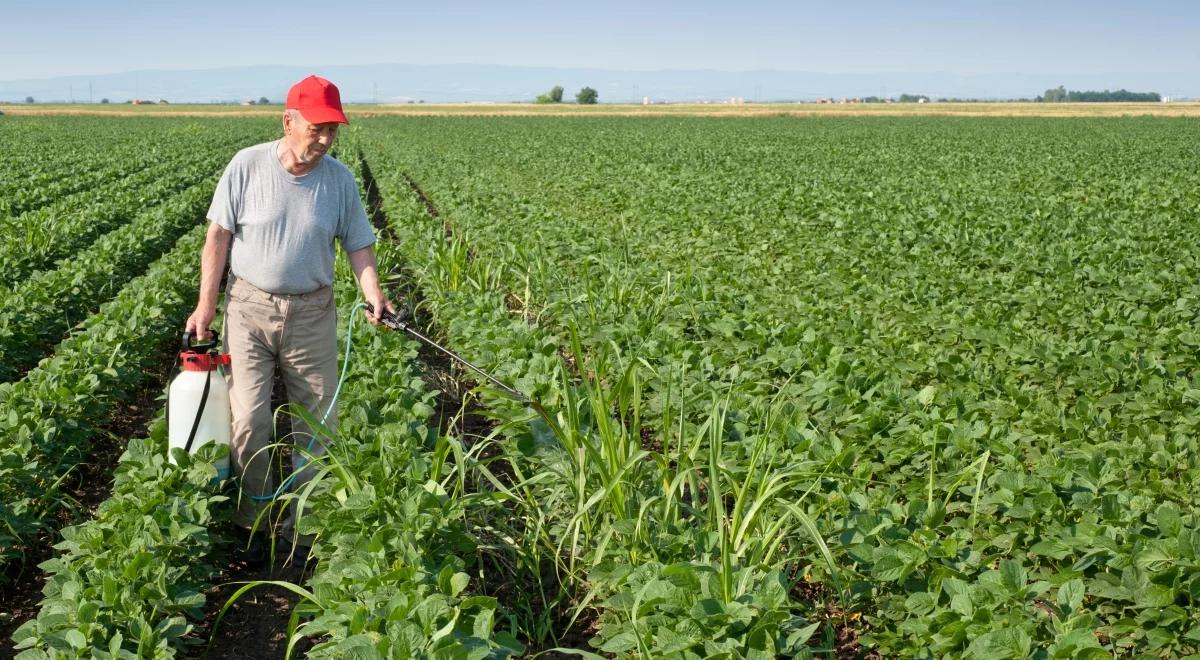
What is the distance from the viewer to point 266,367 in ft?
14.6

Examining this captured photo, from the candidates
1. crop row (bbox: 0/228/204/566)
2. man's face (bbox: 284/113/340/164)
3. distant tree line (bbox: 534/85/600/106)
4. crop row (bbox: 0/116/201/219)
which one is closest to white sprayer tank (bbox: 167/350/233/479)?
crop row (bbox: 0/228/204/566)

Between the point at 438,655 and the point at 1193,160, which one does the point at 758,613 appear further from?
the point at 1193,160

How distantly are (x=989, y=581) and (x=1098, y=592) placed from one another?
473 millimetres

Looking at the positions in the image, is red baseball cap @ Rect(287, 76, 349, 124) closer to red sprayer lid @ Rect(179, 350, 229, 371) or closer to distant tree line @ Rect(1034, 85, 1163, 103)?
red sprayer lid @ Rect(179, 350, 229, 371)

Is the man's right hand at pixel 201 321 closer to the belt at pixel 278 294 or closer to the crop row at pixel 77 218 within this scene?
the belt at pixel 278 294

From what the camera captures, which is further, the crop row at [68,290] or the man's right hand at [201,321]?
the crop row at [68,290]

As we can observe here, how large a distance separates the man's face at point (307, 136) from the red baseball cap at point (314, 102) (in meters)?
0.04

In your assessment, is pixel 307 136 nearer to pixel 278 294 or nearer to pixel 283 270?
pixel 283 270

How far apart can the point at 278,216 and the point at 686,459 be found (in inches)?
76.4

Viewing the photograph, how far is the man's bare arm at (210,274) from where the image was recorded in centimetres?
415

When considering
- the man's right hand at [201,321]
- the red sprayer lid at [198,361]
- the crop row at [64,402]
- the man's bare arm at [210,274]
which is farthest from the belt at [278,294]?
the crop row at [64,402]

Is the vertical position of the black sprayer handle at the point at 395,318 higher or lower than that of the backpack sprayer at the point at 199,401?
higher

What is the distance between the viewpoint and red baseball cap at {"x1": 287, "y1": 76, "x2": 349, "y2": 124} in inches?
155

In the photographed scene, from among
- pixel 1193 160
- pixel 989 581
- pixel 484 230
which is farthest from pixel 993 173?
pixel 989 581
